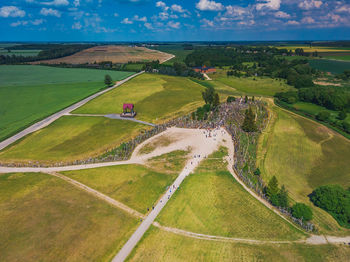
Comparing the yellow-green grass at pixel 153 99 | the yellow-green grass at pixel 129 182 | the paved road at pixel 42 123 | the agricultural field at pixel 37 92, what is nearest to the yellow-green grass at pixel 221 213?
the yellow-green grass at pixel 129 182

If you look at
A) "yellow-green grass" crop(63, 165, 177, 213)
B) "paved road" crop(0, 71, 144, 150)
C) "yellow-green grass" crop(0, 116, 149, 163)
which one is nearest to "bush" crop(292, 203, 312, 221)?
"yellow-green grass" crop(63, 165, 177, 213)

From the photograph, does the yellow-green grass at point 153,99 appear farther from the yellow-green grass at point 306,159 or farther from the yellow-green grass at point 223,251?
the yellow-green grass at point 223,251

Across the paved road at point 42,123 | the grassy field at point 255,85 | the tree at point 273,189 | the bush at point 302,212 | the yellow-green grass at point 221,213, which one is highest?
the grassy field at point 255,85

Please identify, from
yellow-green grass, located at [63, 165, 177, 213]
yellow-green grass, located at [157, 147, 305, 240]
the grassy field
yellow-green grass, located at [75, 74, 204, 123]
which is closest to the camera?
yellow-green grass, located at [157, 147, 305, 240]

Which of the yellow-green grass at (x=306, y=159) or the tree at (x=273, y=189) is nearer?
the tree at (x=273, y=189)

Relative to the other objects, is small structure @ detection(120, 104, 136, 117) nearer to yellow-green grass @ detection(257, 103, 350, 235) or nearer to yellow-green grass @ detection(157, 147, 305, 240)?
yellow-green grass @ detection(157, 147, 305, 240)
